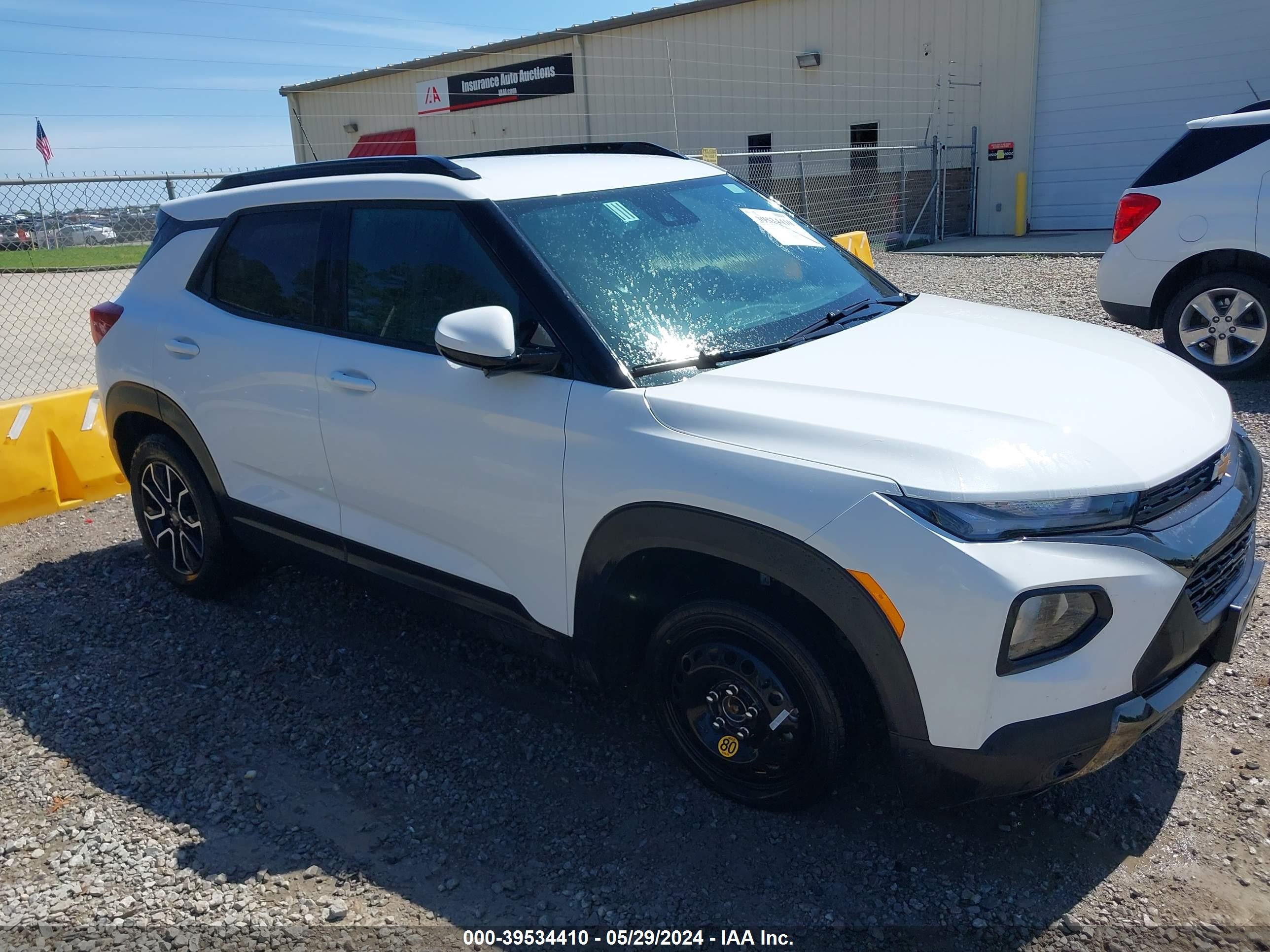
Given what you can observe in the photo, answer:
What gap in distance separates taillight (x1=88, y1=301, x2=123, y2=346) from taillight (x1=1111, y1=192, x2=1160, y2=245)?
6.29m

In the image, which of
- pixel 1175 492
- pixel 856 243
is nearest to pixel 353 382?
pixel 1175 492

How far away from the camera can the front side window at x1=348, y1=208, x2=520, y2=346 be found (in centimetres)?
318

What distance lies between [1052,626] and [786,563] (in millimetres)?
618

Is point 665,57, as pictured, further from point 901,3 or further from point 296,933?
point 296,933

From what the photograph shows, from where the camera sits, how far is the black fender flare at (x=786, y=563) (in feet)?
7.73

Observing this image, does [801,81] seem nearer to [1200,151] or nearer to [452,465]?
[1200,151]

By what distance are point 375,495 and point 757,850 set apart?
1730 millimetres

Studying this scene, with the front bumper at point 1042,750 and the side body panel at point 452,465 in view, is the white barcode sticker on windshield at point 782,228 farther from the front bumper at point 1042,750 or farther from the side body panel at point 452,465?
the front bumper at point 1042,750

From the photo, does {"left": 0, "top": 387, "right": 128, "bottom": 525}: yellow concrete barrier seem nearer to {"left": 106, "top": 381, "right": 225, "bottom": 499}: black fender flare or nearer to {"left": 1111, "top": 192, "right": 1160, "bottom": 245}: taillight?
{"left": 106, "top": 381, "right": 225, "bottom": 499}: black fender flare

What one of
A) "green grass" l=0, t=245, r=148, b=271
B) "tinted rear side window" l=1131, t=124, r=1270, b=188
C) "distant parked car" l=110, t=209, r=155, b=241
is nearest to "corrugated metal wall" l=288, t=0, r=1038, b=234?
"green grass" l=0, t=245, r=148, b=271

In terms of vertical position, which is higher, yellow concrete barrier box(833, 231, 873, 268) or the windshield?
the windshield

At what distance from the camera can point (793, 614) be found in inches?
104

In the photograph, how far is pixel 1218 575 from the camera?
101 inches

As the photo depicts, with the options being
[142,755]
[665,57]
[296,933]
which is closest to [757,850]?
[296,933]
